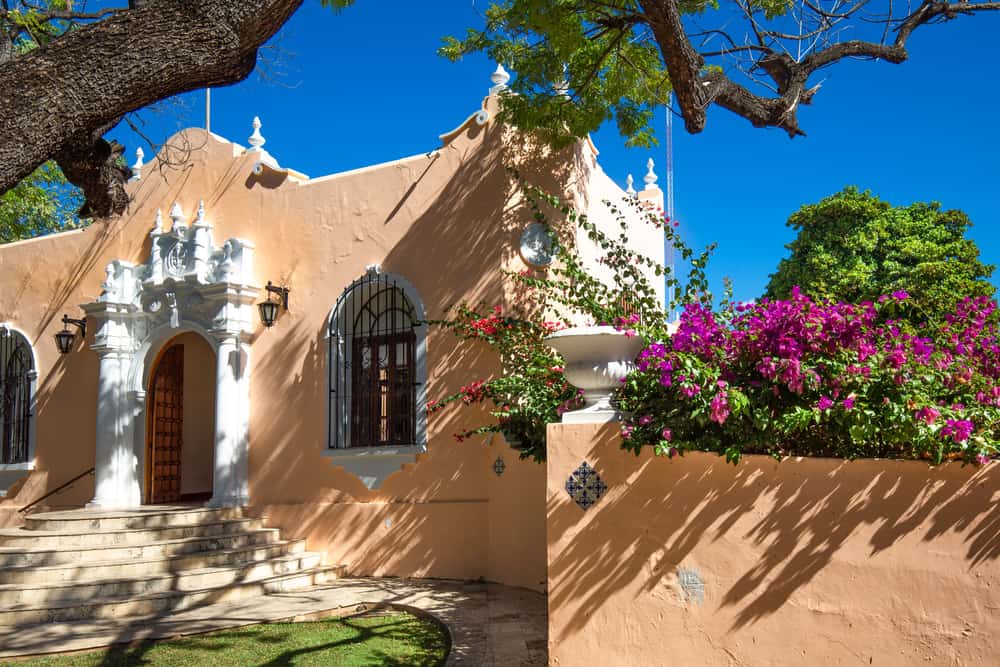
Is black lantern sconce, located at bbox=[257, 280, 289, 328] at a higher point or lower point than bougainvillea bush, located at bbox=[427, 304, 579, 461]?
higher

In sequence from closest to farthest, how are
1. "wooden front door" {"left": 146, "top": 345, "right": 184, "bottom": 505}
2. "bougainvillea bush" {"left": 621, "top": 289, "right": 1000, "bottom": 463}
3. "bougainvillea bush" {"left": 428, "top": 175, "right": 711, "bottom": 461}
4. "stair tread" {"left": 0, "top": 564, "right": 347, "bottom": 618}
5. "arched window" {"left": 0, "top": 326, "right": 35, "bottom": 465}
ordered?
"bougainvillea bush" {"left": 621, "top": 289, "right": 1000, "bottom": 463}, "bougainvillea bush" {"left": 428, "top": 175, "right": 711, "bottom": 461}, "stair tread" {"left": 0, "top": 564, "right": 347, "bottom": 618}, "wooden front door" {"left": 146, "top": 345, "right": 184, "bottom": 505}, "arched window" {"left": 0, "top": 326, "right": 35, "bottom": 465}

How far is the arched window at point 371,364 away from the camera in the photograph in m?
8.61

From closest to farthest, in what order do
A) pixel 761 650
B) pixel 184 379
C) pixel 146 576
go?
pixel 761 650
pixel 146 576
pixel 184 379

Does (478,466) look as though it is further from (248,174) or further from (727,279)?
(248,174)

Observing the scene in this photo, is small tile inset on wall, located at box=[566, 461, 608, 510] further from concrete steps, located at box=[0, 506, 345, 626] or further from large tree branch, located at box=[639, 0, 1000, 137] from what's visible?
concrete steps, located at box=[0, 506, 345, 626]

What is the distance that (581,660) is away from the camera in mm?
4238

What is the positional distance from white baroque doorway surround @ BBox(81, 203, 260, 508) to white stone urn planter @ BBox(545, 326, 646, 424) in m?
5.66

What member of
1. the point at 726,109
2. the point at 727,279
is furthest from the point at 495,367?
the point at 726,109

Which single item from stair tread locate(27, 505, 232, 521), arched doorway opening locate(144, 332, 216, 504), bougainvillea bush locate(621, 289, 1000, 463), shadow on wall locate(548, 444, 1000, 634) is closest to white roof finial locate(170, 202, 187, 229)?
arched doorway opening locate(144, 332, 216, 504)

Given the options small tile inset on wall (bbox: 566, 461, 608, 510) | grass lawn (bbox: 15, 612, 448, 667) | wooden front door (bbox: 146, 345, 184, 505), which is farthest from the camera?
wooden front door (bbox: 146, 345, 184, 505)

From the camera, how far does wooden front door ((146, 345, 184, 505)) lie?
33.6 ft

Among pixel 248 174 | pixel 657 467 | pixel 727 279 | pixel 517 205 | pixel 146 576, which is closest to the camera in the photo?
pixel 657 467

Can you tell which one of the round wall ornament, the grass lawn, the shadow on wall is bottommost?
the grass lawn

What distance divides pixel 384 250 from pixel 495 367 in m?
1.86
